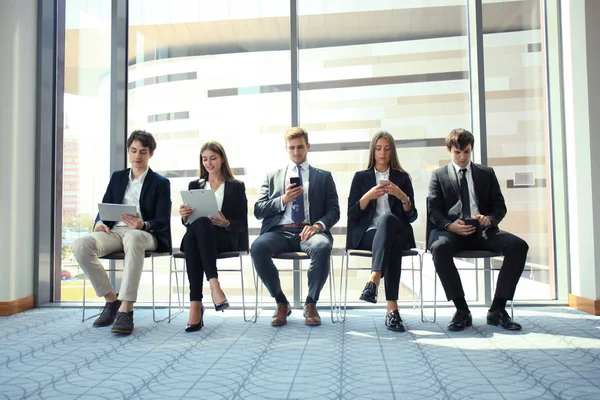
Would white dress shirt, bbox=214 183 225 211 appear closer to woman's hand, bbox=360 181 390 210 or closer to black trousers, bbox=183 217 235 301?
black trousers, bbox=183 217 235 301

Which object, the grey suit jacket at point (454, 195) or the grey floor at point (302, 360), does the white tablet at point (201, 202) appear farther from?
the grey suit jacket at point (454, 195)

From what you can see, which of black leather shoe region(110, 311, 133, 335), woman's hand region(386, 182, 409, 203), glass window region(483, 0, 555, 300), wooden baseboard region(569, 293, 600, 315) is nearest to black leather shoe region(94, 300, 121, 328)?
black leather shoe region(110, 311, 133, 335)

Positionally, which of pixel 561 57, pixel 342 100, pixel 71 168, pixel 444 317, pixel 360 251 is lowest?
pixel 444 317

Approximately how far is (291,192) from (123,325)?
1.28 metres

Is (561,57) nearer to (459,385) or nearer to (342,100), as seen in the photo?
(342,100)

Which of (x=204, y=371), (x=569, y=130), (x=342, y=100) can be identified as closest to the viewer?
(x=204, y=371)

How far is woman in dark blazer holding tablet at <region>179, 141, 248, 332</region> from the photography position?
3.04 metres

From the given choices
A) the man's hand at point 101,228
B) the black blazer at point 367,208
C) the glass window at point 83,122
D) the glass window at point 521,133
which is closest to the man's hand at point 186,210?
the man's hand at point 101,228

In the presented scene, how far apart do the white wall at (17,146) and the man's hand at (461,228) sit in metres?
3.08

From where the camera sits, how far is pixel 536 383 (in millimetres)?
1888

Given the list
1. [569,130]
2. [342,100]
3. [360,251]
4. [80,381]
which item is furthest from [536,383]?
[342,100]

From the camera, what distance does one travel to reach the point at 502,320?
2969 millimetres

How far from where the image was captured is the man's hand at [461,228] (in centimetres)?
310

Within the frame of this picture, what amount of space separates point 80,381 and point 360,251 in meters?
1.81
